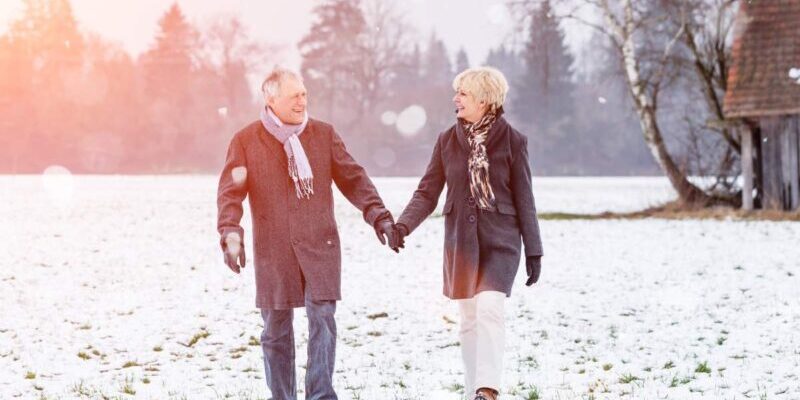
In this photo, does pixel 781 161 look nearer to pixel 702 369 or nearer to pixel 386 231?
pixel 702 369

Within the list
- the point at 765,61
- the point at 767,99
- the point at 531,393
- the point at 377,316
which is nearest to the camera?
the point at 531,393

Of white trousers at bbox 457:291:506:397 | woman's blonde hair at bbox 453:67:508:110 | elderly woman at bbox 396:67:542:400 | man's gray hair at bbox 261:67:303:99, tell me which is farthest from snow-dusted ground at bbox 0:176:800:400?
man's gray hair at bbox 261:67:303:99

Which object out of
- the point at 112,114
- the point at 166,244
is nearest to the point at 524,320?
the point at 166,244

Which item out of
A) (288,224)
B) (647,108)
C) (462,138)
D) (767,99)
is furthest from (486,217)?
(647,108)

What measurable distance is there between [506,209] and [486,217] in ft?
0.41

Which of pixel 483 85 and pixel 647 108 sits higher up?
pixel 647 108

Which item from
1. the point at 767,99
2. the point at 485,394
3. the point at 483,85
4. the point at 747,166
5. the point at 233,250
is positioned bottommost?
the point at 485,394

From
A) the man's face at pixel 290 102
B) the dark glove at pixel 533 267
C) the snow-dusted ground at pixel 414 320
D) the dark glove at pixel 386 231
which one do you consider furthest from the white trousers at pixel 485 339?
the man's face at pixel 290 102

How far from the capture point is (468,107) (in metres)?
5.21

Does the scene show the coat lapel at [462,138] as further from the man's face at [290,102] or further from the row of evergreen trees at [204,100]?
the row of evergreen trees at [204,100]

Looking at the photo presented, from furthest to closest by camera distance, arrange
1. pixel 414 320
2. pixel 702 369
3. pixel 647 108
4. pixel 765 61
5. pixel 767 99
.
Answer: pixel 647 108
pixel 765 61
pixel 767 99
pixel 414 320
pixel 702 369

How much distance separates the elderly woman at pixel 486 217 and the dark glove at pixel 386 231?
3.1 inches

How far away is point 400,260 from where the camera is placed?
14.6m

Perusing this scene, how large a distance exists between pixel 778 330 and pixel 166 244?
1116cm
